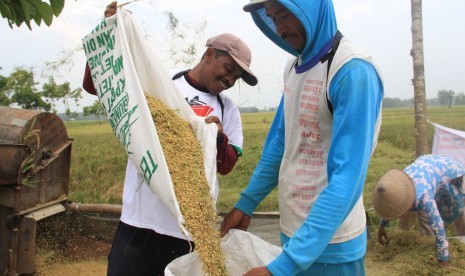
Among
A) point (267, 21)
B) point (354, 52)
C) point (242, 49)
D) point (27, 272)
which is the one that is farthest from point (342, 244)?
point (27, 272)

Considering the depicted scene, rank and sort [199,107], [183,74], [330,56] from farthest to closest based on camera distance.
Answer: [183,74] → [199,107] → [330,56]

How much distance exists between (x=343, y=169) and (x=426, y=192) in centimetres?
327

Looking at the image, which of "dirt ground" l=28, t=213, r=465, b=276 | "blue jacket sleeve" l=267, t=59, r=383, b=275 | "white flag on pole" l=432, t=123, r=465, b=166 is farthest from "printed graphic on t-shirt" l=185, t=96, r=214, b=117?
"white flag on pole" l=432, t=123, r=465, b=166

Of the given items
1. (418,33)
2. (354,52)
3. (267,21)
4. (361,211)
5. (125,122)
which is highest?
(418,33)

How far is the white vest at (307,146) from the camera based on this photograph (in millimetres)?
1574

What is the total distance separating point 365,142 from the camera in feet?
4.50

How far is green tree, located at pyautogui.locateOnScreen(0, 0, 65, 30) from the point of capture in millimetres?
1703

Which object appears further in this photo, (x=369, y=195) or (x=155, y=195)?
(x=369, y=195)

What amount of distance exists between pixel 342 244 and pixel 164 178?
692 mm

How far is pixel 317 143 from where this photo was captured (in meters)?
1.63

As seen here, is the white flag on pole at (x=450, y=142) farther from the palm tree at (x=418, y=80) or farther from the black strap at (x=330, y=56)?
the black strap at (x=330, y=56)

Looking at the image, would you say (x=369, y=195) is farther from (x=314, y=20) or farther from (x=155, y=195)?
(x=314, y=20)

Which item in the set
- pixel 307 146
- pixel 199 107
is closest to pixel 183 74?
pixel 199 107

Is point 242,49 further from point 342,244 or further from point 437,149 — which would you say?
point 437,149
